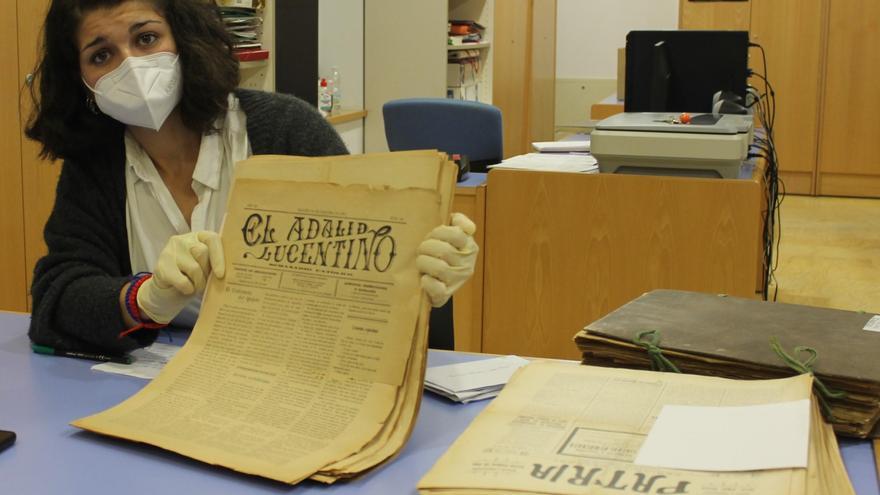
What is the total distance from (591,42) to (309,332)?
6590 millimetres

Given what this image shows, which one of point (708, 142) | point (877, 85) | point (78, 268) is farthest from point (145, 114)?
point (877, 85)

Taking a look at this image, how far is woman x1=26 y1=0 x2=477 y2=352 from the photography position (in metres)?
1.51

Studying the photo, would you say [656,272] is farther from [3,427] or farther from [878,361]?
[3,427]

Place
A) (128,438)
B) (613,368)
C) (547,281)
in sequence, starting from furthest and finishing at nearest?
(547,281) → (613,368) → (128,438)

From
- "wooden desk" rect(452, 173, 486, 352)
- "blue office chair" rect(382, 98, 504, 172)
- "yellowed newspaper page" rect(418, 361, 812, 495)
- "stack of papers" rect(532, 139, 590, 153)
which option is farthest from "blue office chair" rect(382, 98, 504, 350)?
"yellowed newspaper page" rect(418, 361, 812, 495)

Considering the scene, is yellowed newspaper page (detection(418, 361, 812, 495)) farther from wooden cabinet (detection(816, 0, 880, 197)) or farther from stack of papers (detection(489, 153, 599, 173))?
wooden cabinet (detection(816, 0, 880, 197))

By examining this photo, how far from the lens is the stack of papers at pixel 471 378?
1.10m

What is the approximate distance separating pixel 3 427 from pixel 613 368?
2.14 ft

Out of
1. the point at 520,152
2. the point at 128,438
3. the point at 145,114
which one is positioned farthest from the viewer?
the point at 520,152

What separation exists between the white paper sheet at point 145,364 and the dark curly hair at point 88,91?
1.44 feet

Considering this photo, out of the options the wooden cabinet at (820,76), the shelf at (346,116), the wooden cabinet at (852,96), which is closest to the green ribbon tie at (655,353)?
the shelf at (346,116)

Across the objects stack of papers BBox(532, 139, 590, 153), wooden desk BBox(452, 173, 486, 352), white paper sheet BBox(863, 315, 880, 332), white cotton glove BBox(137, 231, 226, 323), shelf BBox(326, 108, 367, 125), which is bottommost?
wooden desk BBox(452, 173, 486, 352)

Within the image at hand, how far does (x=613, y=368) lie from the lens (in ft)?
3.50

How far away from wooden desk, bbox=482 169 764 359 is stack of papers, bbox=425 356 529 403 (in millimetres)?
1248
